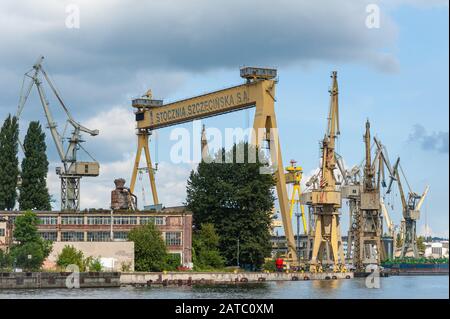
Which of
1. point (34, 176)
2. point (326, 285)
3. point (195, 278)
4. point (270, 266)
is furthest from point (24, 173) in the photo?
point (326, 285)

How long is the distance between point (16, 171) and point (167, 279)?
28051mm

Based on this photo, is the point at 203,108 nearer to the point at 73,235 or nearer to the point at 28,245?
the point at 73,235

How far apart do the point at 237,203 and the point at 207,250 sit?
25.4 ft

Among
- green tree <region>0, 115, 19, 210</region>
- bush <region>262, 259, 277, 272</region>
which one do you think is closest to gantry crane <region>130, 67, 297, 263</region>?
bush <region>262, 259, 277, 272</region>

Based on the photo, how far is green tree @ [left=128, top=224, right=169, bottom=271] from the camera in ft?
373

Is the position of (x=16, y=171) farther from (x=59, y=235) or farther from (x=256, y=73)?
(x=256, y=73)

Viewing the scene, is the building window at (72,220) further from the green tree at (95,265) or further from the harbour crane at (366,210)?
the harbour crane at (366,210)

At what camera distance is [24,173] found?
412ft

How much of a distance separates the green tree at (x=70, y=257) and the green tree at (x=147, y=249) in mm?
6960

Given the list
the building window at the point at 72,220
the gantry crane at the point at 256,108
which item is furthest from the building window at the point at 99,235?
the gantry crane at the point at 256,108

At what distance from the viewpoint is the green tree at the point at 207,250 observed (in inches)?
4747

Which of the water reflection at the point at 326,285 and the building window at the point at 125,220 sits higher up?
the building window at the point at 125,220

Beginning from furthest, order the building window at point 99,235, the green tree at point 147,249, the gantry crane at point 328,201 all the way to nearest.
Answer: the gantry crane at point 328,201
the building window at point 99,235
the green tree at point 147,249

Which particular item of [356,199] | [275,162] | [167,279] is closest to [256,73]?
[275,162]
